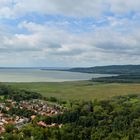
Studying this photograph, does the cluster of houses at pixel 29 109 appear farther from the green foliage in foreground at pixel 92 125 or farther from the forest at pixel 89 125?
the green foliage in foreground at pixel 92 125

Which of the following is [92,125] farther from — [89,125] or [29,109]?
[29,109]

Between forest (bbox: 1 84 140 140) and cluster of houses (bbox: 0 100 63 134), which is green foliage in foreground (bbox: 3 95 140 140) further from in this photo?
cluster of houses (bbox: 0 100 63 134)

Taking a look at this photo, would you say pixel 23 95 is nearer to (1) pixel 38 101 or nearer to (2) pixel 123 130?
(1) pixel 38 101

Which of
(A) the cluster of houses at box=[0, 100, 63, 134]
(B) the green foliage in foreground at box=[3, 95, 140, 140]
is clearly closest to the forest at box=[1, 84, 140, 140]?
(B) the green foliage in foreground at box=[3, 95, 140, 140]

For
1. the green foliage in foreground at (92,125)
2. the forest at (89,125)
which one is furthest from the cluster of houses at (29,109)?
the green foliage in foreground at (92,125)

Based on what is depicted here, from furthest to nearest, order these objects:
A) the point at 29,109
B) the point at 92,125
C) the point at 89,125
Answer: the point at 29,109 → the point at 89,125 → the point at 92,125

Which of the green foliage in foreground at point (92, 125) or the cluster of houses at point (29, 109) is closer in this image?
the green foliage in foreground at point (92, 125)

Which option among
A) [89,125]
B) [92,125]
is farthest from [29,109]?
[92,125]

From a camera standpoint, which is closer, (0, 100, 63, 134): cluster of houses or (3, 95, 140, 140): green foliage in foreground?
(3, 95, 140, 140): green foliage in foreground
